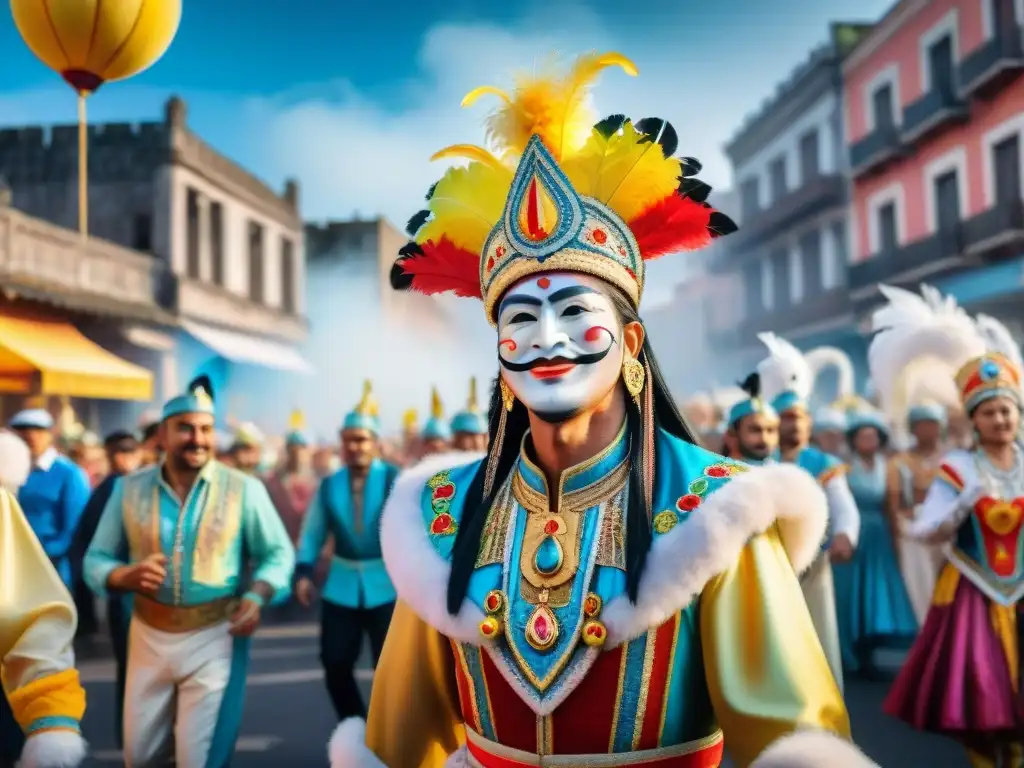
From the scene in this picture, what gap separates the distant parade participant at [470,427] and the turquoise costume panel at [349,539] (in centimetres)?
163

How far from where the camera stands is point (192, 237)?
67.3 feet

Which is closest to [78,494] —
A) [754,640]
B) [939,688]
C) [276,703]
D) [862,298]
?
[276,703]

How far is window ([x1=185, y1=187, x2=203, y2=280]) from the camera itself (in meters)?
20.3

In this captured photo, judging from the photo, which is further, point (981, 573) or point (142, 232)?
point (142, 232)

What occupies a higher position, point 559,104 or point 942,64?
point 942,64

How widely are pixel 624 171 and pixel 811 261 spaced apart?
2338cm

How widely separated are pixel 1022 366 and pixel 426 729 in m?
4.06

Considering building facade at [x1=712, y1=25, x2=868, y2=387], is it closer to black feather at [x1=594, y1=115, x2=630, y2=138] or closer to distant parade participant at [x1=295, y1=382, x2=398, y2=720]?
distant parade participant at [x1=295, y1=382, x2=398, y2=720]

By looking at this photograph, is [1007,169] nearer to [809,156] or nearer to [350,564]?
Result: [809,156]

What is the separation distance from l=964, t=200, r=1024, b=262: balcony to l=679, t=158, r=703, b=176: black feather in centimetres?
1597

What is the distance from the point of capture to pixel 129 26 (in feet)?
22.5

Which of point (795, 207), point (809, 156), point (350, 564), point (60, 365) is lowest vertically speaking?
point (350, 564)

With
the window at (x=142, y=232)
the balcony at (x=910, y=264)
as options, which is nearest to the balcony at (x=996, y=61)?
the balcony at (x=910, y=264)

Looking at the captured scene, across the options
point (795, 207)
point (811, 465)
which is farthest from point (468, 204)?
point (795, 207)
